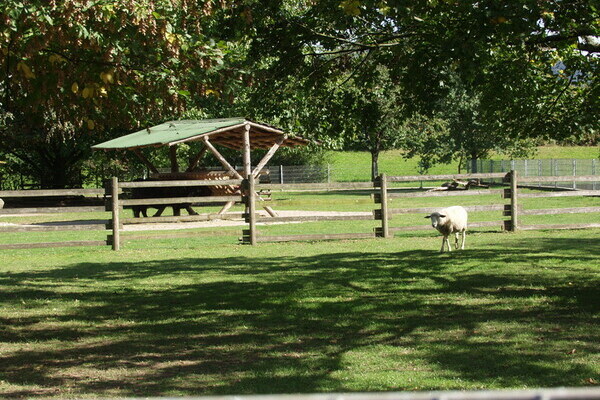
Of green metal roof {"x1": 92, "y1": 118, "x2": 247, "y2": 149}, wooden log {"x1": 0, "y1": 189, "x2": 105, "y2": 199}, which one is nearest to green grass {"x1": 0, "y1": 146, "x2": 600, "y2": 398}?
wooden log {"x1": 0, "y1": 189, "x2": 105, "y2": 199}

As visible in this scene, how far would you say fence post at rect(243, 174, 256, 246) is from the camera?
1689 centimetres

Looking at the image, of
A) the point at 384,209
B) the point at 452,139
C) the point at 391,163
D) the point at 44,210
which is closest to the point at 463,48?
the point at 384,209

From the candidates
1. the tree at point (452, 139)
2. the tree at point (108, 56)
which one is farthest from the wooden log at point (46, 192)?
the tree at point (452, 139)

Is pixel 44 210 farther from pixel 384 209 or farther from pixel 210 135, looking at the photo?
pixel 210 135

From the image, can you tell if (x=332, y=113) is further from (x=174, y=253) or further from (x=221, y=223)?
(x=221, y=223)

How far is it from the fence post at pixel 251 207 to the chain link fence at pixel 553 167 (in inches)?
973

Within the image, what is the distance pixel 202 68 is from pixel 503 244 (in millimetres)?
8689

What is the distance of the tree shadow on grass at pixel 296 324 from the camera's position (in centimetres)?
589

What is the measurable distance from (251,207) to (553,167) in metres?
32.3

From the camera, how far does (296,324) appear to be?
8070mm

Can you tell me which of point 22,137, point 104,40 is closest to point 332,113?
point 104,40

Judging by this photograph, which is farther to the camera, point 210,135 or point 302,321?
point 210,135

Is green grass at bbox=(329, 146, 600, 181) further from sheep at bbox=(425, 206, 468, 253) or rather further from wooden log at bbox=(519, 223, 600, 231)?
sheep at bbox=(425, 206, 468, 253)

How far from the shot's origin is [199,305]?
9.41m
